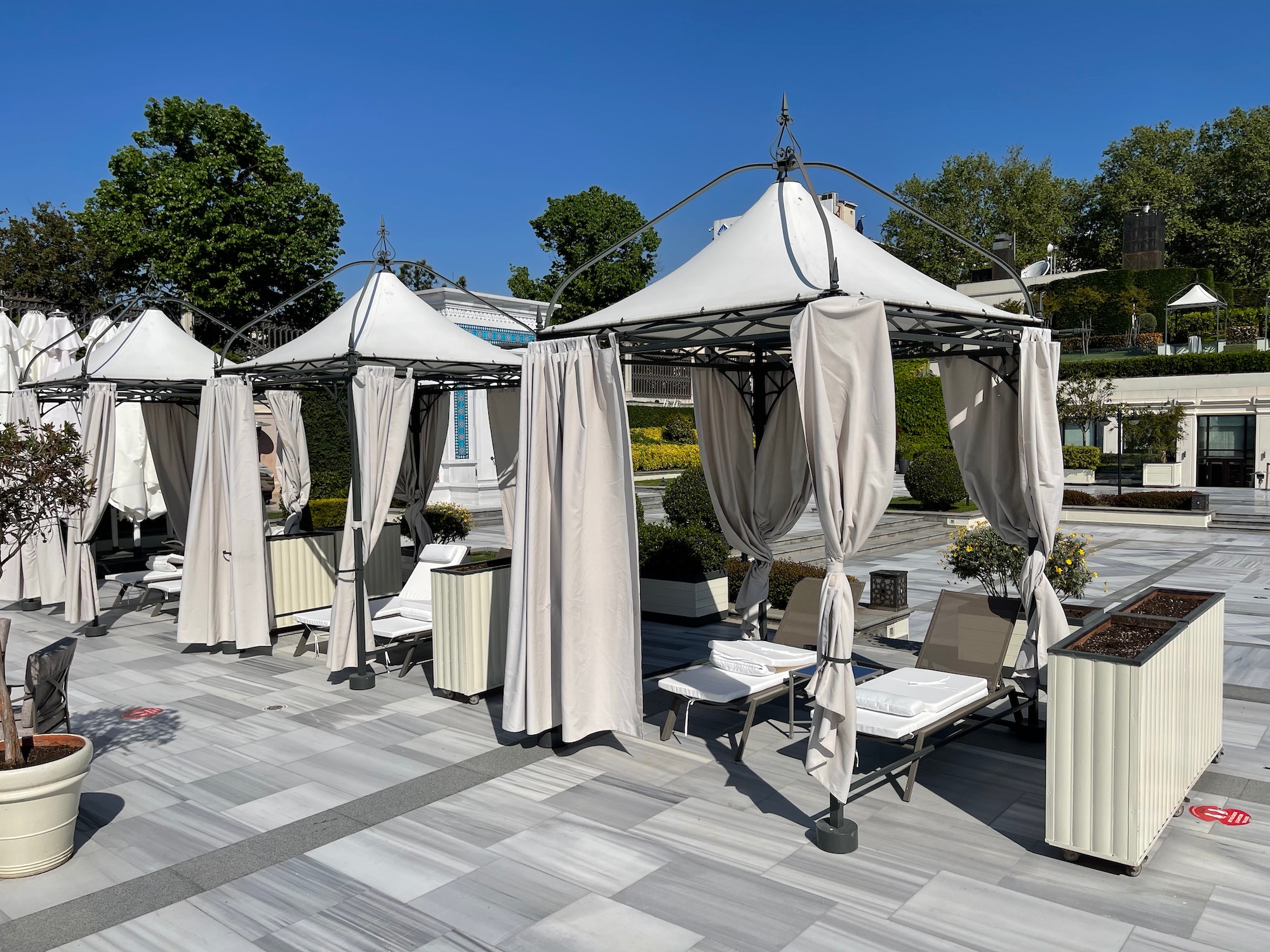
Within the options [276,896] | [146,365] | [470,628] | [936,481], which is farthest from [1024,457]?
[936,481]

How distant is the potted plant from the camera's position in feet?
15.3

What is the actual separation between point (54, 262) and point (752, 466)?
101 feet

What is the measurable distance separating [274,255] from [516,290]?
2176cm

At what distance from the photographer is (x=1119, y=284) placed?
42.6 meters

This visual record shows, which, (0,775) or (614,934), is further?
(0,775)

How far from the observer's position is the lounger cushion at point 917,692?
5.61 meters

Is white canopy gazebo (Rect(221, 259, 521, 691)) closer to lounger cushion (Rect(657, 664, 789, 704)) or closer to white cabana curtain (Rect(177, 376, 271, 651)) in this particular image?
white cabana curtain (Rect(177, 376, 271, 651))

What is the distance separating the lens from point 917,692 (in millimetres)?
5887

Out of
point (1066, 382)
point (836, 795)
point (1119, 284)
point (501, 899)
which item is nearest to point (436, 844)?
point (501, 899)

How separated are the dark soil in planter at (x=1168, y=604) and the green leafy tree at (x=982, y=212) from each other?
5144cm

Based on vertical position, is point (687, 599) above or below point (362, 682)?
above

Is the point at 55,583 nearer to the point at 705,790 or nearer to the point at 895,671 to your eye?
the point at 705,790

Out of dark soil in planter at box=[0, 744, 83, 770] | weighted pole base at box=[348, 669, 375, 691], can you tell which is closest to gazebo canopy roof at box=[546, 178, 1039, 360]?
weighted pole base at box=[348, 669, 375, 691]

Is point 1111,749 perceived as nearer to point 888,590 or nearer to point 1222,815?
point 1222,815
